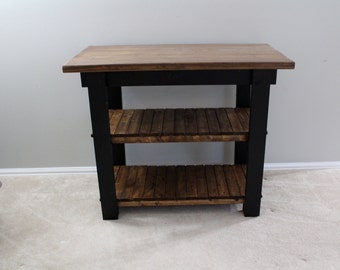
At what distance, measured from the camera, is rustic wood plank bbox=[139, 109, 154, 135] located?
153cm

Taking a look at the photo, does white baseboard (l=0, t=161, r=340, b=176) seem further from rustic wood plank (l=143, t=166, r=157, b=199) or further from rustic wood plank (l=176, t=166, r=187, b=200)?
rustic wood plank (l=176, t=166, r=187, b=200)

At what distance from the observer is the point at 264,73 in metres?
1.37

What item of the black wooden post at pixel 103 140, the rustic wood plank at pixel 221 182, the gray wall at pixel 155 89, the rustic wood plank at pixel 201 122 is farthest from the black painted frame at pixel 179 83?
the gray wall at pixel 155 89

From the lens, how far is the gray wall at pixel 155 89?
175 centimetres

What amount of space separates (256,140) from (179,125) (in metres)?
0.36

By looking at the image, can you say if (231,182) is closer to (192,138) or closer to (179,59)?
(192,138)

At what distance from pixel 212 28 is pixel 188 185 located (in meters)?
0.84

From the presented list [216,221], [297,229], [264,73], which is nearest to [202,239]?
[216,221]

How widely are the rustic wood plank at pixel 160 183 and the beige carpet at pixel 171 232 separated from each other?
0.11m

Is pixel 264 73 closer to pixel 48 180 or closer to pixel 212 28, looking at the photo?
pixel 212 28

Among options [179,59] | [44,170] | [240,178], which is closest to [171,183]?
[240,178]

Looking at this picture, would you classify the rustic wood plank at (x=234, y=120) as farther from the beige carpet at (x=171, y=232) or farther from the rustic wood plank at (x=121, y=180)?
the rustic wood plank at (x=121, y=180)

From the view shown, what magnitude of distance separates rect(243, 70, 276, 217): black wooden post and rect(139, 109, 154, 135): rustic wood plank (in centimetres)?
47

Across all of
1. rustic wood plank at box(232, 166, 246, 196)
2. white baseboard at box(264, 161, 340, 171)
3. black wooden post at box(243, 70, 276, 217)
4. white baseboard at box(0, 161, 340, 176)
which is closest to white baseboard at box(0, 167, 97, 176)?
white baseboard at box(0, 161, 340, 176)
